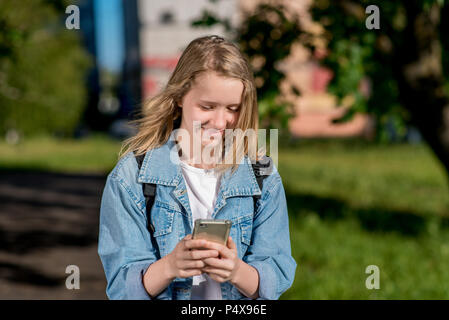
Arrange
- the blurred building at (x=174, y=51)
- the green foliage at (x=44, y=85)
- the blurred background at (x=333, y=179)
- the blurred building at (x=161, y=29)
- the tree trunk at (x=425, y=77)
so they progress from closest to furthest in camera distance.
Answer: the blurred background at (x=333, y=179) < the tree trunk at (x=425, y=77) < the blurred building at (x=174, y=51) < the blurred building at (x=161, y=29) < the green foliage at (x=44, y=85)

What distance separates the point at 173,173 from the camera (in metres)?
1.73

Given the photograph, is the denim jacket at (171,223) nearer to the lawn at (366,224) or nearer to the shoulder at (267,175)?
the shoulder at (267,175)

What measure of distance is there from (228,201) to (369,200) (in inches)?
369

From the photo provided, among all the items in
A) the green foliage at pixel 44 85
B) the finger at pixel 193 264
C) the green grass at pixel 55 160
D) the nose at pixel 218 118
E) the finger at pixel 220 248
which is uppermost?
the green foliage at pixel 44 85

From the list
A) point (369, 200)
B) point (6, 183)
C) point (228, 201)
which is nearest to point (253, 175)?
point (228, 201)

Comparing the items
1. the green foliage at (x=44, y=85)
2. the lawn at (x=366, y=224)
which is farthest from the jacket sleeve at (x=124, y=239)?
the green foliage at (x=44, y=85)

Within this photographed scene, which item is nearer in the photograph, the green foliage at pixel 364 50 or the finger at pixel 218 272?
the finger at pixel 218 272

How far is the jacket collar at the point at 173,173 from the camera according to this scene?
1.70 meters

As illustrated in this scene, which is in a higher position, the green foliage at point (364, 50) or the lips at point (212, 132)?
the green foliage at point (364, 50)

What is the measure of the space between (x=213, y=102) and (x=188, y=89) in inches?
4.4

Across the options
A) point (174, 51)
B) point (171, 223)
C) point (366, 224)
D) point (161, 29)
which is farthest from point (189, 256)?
point (161, 29)

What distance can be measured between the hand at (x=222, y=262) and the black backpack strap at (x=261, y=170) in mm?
303

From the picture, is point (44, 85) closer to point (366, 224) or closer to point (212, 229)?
point (366, 224)

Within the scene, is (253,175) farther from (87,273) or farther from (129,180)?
(87,273)
